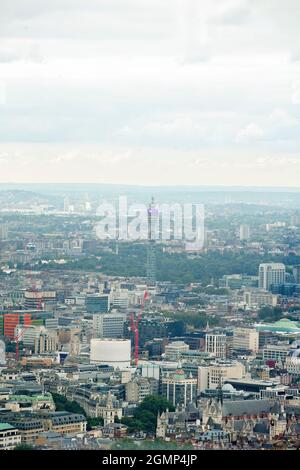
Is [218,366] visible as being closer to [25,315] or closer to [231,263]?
[25,315]

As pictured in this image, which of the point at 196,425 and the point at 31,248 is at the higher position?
the point at 31,248

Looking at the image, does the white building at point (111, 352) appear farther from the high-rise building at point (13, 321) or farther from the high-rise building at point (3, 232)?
the high-rise building at point (3, 232)

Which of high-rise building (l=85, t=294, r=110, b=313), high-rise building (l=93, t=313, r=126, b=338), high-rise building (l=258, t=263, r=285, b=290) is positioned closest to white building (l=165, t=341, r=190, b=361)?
high-rise building (l=93, t=313, r=126, b=338)

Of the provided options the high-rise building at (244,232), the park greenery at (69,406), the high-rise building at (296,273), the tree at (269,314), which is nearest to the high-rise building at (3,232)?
the high-rise building at (244,232)

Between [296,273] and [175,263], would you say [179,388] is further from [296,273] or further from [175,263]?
[296,273]

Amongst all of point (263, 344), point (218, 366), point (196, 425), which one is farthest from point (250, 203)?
point (196, 425)

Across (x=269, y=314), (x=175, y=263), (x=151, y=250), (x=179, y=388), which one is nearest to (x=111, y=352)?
(x=179, y=388)
